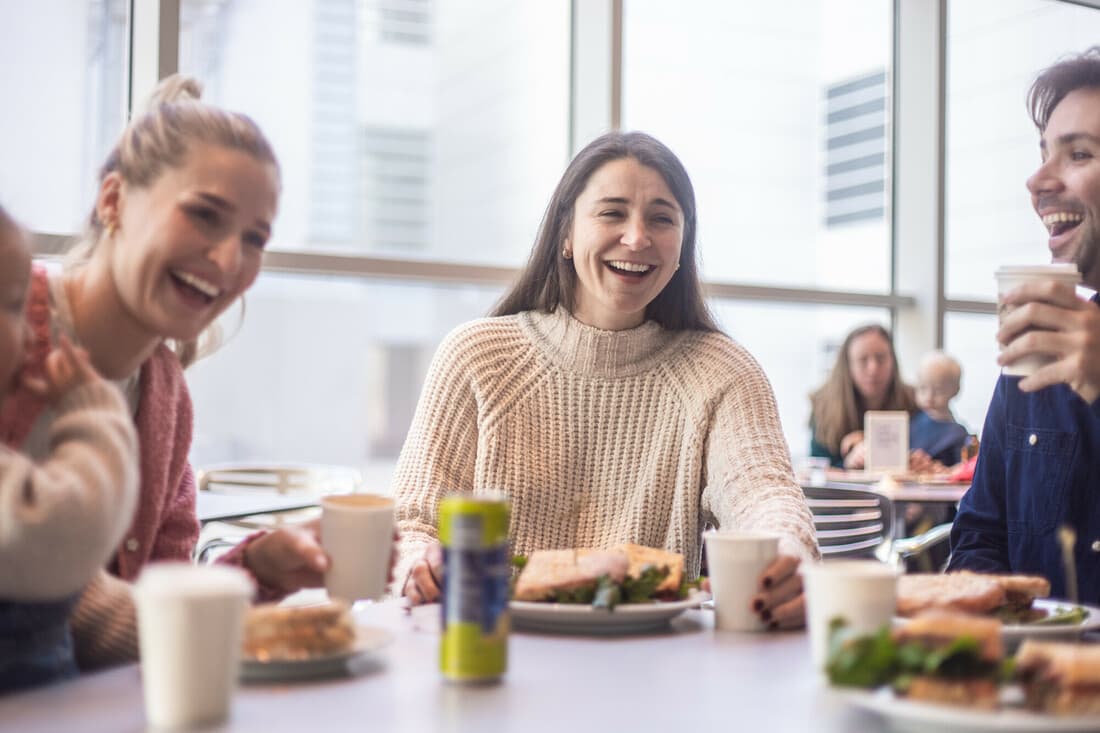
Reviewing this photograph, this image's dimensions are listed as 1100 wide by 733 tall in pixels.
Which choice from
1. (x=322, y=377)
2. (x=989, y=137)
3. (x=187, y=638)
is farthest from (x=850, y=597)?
(x=322, y=377)

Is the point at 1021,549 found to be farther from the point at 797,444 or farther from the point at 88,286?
the point at 797,444

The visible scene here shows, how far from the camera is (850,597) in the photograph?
1096 millimetres

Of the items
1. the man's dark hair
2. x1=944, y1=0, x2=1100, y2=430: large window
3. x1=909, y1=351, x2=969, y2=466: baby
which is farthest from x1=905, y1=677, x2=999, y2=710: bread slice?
x1=944, y1=0, x2=1100, y2=430: large window

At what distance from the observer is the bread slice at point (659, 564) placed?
1396 mm

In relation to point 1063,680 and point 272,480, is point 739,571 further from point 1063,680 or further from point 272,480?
point 272,480

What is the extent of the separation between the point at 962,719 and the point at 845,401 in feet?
15.4

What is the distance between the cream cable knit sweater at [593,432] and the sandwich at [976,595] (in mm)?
543

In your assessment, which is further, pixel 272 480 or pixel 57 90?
pixel 57 90

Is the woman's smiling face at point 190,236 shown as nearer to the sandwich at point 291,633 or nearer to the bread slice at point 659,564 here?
the sandwich at point 291,633

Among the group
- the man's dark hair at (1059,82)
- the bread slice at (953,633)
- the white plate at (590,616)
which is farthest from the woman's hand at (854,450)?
the bread slice at (953,633)

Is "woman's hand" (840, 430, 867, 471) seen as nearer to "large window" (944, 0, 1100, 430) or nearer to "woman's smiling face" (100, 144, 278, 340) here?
"large window" (944, 0, 1100, 430)

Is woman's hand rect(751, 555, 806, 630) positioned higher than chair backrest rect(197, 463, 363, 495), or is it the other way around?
woman's hand rect(751, 555, 806, 630)

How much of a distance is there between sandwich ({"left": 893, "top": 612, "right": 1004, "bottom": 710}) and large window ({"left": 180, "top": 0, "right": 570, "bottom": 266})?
13.3ft

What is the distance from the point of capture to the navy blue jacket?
182 cm
